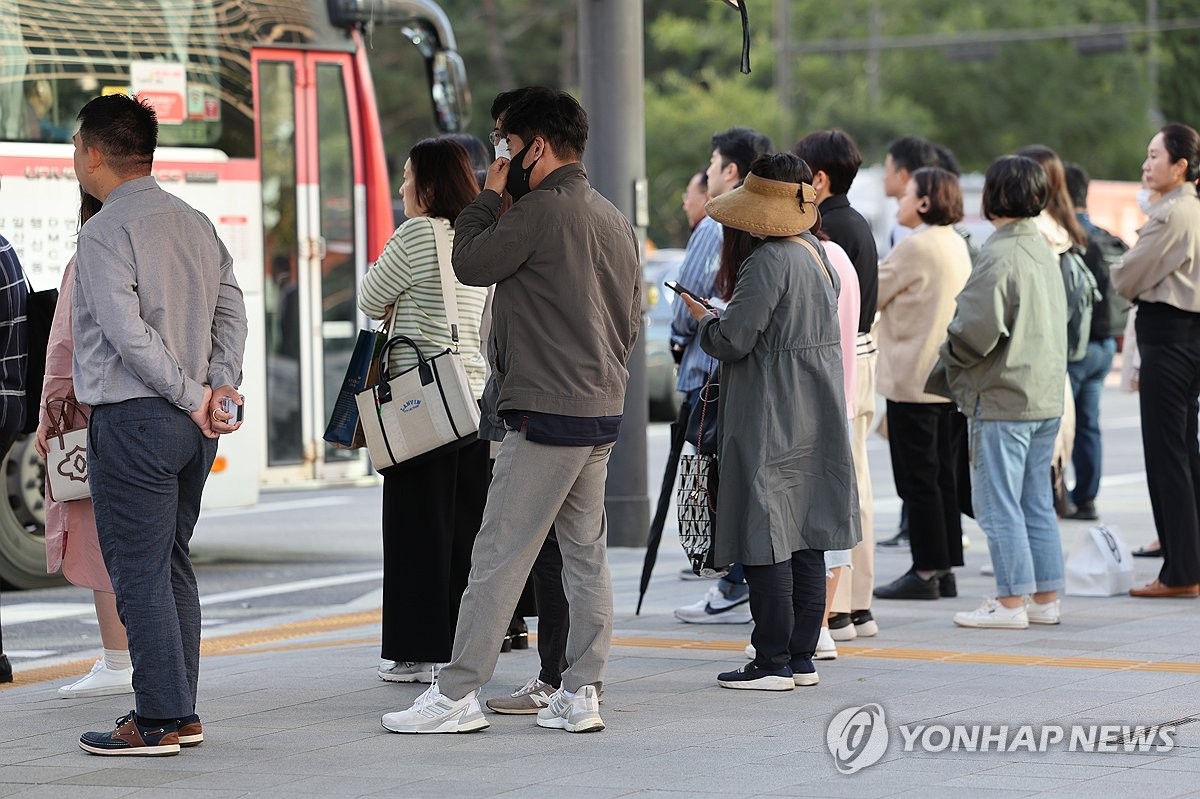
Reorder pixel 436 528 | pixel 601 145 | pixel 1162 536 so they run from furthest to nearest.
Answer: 1. pixel 601 145
2. pixel 1162 536
3. pixel 436 528

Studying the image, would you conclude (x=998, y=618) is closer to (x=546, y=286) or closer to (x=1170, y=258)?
(x=1170, y=258)

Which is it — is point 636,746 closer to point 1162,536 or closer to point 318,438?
point 1162,536

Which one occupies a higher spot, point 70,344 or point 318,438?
point 70,344

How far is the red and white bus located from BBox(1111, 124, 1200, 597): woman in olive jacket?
4.77 metres

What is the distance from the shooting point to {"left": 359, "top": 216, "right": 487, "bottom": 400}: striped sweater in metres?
6.54

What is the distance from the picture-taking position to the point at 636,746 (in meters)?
5.69

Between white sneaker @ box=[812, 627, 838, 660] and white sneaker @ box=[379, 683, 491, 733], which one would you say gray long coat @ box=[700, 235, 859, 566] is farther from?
white sneaker @ box=[379, 683, 491, 733]

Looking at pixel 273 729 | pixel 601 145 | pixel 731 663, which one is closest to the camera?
pixel 273 729

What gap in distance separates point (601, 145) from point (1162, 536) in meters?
3.84

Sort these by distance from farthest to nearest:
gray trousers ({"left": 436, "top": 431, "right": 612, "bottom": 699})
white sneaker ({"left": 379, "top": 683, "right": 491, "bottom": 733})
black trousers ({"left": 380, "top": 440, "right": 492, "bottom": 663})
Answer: black trousers ({"left": 380, "top": 440, "right": 492, "bottom": 663}) → white sneaker ({"left": 379, "top": 683, "right": 491, "bottom": 733}) → gray trousers ({"left": 436, "top": 431, "right": 612, "bottom": 699})

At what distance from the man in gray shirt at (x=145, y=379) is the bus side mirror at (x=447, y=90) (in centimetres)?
678

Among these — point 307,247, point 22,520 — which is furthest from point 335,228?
point 22,520

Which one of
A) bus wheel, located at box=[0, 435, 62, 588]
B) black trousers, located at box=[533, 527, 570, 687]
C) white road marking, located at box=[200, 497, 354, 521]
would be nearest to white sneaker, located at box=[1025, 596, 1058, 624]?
black trousers, located at box=[533, 527, 570, 687]

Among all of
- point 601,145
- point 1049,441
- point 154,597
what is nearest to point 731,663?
point 1049,441
